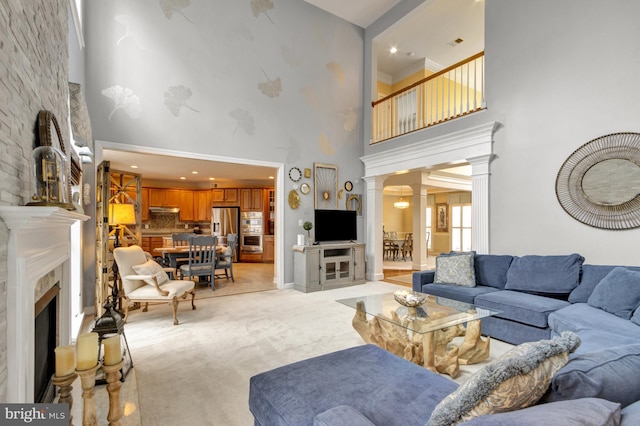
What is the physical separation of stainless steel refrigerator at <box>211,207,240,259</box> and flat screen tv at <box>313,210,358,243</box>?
395 cm

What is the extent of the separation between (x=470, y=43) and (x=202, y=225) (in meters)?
8.87

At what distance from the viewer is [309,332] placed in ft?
10.9

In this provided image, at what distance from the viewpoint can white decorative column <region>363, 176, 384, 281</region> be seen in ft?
21.1

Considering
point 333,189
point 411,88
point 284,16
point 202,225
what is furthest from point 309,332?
point 202,225

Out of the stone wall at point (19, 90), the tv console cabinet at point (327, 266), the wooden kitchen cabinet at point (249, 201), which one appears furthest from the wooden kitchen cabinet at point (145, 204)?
the stone wall at point (19, 90)

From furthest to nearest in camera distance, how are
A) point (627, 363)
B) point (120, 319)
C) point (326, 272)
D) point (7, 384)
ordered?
point (326, 272) < point (120, 319) < point (7, 384) < point (627, 363)

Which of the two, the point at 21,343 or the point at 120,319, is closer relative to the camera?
the point at 21,343

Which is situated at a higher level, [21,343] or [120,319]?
[21,343]

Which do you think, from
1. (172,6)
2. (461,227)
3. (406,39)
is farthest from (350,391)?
(461,227)

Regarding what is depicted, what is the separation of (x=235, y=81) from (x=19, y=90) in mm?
4261

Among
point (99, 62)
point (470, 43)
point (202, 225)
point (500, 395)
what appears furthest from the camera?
point (202, 225)

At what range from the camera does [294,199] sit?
5.77 metres

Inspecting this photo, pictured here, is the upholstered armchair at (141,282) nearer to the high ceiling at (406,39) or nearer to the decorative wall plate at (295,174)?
the high ceiling at (406,39)

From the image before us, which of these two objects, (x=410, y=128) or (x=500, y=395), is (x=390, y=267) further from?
(x=500, y=395)
